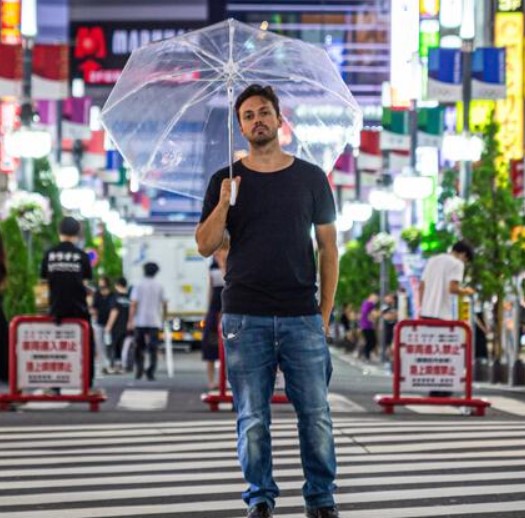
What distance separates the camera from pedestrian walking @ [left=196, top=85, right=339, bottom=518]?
8.75 meters

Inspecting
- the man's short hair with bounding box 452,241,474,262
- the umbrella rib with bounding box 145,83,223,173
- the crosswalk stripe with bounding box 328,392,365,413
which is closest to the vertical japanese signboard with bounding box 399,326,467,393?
the crosswalk stripe with bounding box 328,392,365,413

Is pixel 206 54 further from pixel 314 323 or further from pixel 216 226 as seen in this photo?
pixel 314 323

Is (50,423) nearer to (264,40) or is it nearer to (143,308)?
(264,40)

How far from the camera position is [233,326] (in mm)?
8797

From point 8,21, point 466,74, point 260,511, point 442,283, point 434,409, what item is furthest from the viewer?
point 8,21

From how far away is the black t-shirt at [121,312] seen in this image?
3409cm

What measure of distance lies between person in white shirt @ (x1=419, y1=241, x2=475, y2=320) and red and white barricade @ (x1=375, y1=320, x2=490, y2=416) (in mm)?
940

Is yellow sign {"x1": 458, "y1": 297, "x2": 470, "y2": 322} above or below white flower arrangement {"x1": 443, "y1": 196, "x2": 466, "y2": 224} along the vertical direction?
below

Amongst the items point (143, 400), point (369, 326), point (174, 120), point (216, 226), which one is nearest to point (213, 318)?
point (143, 400)

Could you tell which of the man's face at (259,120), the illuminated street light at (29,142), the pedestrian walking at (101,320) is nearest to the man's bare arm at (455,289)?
the man's face at (259,120)

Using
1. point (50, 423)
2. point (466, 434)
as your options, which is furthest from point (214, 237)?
point (50, 423)

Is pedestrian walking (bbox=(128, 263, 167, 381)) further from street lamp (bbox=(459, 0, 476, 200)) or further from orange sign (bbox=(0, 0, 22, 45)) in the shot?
orange sign (bbox=(0, 0, 22, 45))

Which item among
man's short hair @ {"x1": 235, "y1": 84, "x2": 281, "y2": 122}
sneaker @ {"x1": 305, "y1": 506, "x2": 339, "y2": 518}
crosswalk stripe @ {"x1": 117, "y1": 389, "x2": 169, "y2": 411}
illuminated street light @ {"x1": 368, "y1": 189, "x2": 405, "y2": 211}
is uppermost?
illuminated street light @ {"x1": 368, "y1": 189, "x2": 405, "y2": 211}

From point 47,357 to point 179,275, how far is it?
109ft
